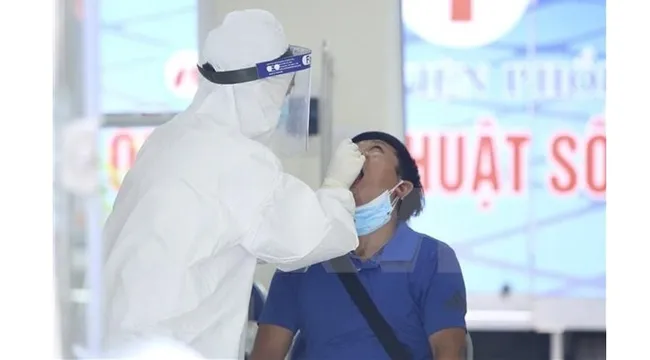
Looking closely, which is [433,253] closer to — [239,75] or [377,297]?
[377,297]

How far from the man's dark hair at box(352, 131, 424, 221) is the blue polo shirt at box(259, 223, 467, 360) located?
0.28ft

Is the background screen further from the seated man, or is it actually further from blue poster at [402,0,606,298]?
blue poster at [402,0,606,298]

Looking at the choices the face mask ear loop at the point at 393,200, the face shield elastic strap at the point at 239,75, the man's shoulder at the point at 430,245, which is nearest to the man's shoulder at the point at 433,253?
the man's shoulder at the point at 430,245

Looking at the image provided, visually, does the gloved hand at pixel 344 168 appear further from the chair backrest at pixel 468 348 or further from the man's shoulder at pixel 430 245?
the chair backrest at pixel 468 348

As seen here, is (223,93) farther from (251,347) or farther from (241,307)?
(251,347)

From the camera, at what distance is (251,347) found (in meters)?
2.76

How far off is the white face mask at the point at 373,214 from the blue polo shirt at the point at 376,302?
78 millimetres

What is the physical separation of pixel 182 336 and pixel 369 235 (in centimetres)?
81

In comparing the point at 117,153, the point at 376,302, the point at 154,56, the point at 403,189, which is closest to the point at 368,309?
the point at 376,302

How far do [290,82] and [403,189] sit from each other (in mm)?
596

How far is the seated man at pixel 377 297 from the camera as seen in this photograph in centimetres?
270

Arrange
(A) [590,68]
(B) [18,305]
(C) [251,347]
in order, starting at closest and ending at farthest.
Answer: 1. (B) [18,305]
2. (C) [251,347]
3. (A) [590,68]

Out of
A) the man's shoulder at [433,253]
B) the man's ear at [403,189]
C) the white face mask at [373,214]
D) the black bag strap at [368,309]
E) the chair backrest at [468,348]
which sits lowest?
the chair backrest at [468,348]
